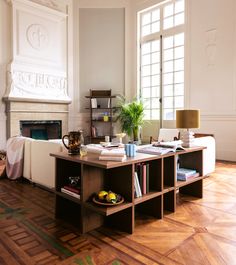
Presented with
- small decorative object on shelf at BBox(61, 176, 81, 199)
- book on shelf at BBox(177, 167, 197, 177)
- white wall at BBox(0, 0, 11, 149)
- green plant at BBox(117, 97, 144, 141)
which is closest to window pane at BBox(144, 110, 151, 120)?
green plant at BBox(117, 97, 144, 141)

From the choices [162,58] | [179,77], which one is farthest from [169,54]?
[179,77]

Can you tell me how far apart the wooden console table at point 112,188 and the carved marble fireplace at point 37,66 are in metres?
3.85

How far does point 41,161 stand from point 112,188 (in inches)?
55.6

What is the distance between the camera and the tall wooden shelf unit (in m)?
6.75

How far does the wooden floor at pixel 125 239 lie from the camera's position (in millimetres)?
1679

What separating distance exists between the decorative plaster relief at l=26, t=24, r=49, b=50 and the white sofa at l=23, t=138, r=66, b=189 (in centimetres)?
334

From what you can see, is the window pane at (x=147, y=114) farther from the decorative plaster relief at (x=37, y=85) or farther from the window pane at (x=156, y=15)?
the window pane at (x=156, y=15)

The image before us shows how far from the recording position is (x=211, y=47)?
5496 mm

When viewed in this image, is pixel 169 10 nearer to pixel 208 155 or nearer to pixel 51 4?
pixel 51 4

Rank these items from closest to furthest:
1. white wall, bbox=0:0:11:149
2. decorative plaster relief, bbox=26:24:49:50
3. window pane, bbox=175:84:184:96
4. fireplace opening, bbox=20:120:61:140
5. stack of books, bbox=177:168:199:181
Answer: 1. stack of books, bbox=177:168:199:181
2. white wall, bbox=0:0:11:149
3. decorative plaster relief, bbox=26:24:49:50
4. fireplace opening, bbox=20:120:61:140
5. window pane, bbox=175:84:184:96

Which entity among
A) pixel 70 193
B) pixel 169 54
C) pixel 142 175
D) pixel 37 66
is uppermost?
pixel 169 54

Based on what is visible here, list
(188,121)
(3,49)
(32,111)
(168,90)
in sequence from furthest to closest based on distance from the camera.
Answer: (168,90) → (32,111) → (3,49) → (188,121)

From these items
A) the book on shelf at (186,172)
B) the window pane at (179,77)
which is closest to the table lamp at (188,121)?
the book on shelf at (186,172)

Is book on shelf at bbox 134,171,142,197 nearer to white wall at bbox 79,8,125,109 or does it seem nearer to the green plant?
the green plant
